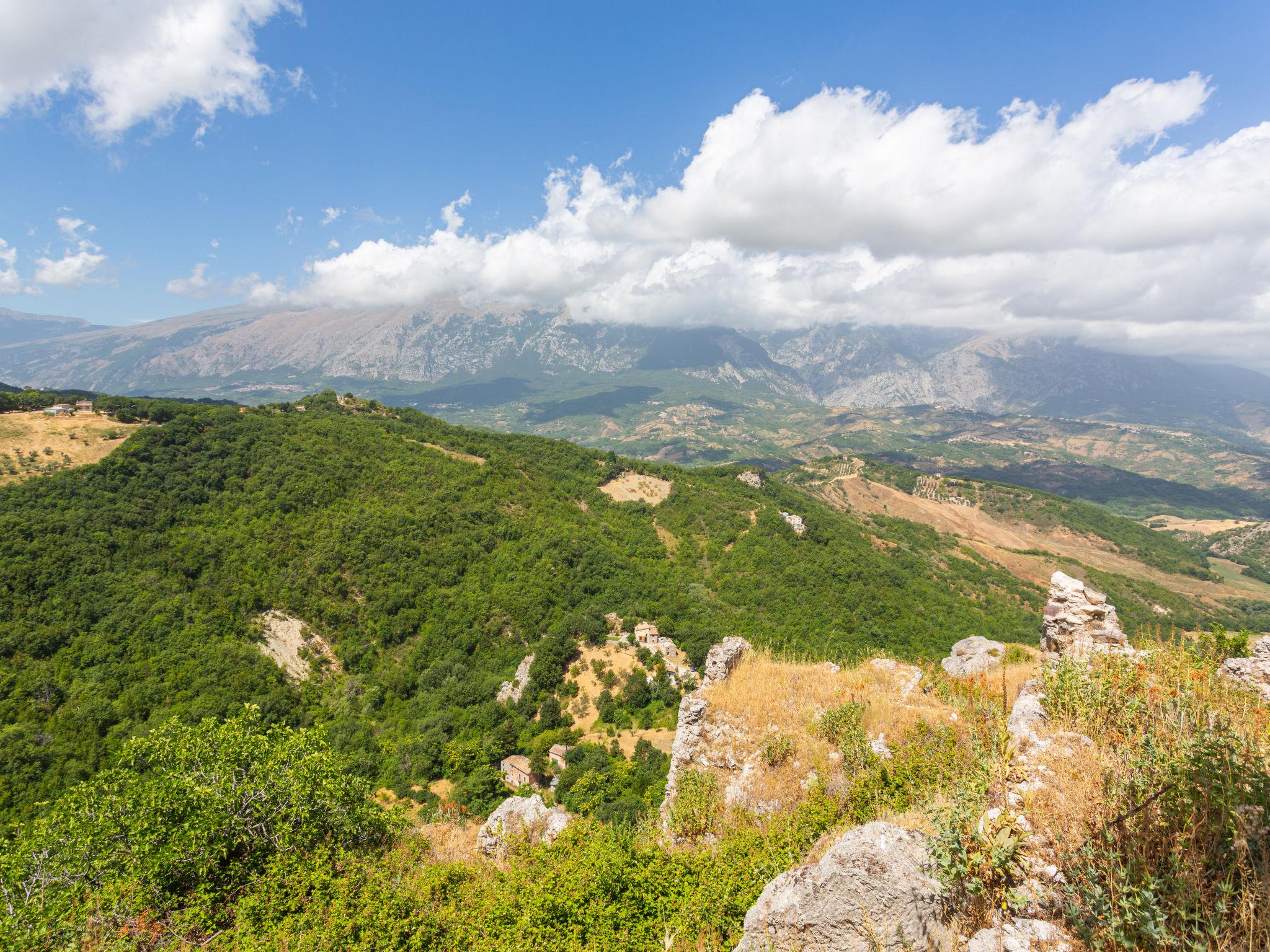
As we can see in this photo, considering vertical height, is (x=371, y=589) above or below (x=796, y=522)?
above

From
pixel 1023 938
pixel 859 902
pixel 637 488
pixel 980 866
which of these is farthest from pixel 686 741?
pixel 637 488

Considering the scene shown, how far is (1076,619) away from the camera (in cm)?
1641

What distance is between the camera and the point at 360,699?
1864 inches

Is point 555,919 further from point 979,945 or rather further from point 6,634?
point 6,634

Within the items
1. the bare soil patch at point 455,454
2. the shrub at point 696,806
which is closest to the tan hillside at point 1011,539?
the bare soil patch at point 455,454

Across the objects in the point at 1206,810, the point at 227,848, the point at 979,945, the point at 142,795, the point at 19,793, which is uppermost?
the point at 1206,810

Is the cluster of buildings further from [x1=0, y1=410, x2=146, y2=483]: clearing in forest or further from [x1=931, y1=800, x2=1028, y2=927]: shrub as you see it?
[x1=0, y1=410, x2=146, y2=483]: clearing in forest

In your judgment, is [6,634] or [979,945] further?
[6,634]

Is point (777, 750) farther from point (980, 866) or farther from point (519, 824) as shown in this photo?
point (519, 824)

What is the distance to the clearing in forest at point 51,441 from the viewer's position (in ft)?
176

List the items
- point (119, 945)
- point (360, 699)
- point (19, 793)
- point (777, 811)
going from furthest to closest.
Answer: point (360, 699)
point (19, 793)
point (777, 811)
point (119, 945)

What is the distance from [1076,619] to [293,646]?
205 feet

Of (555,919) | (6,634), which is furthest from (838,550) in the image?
(6,634)

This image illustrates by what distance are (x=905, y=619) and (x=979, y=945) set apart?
62.9 m
